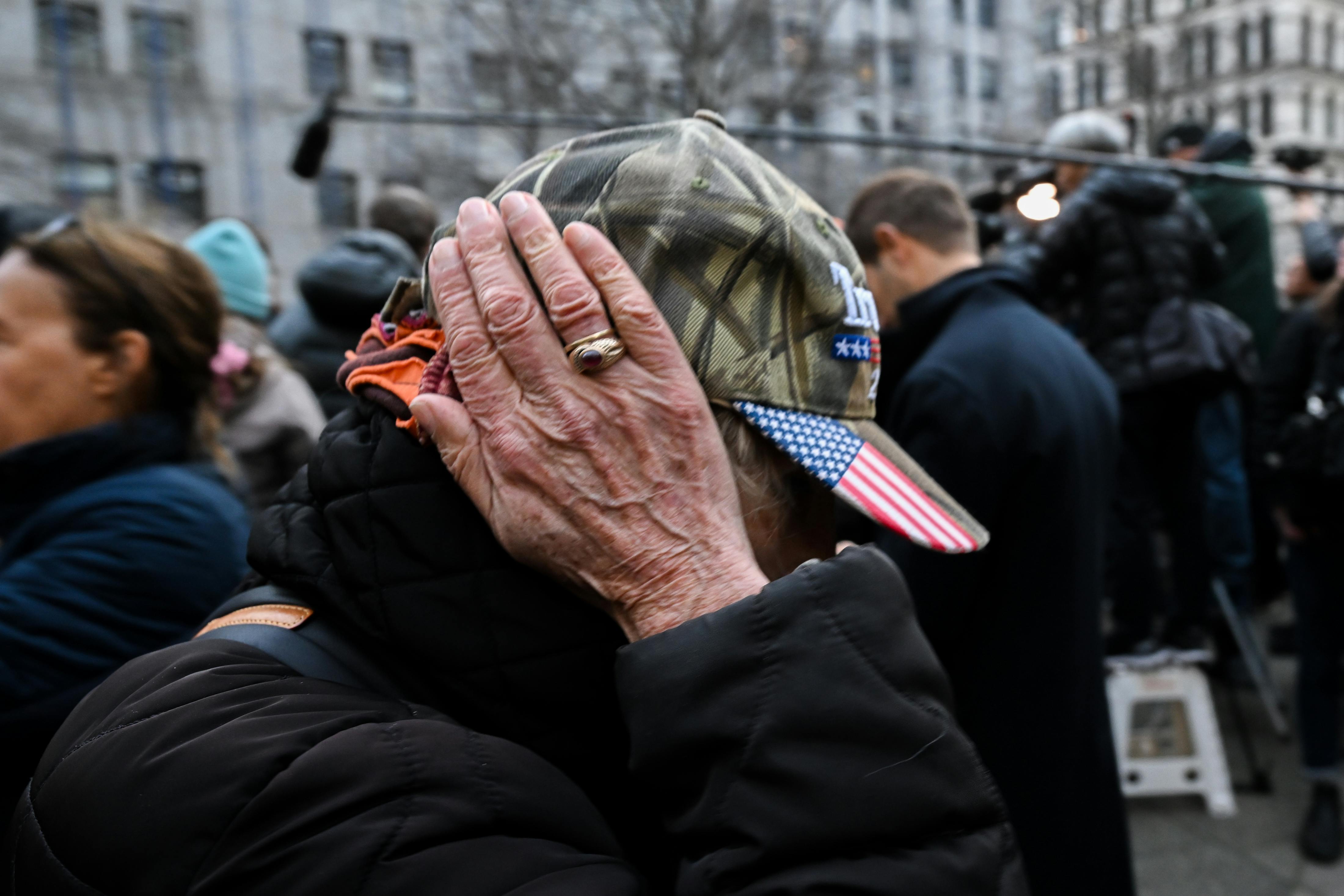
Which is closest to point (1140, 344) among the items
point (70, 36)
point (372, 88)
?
point (70, 36)

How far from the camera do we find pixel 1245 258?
223 inches

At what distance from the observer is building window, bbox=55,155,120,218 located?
54.8 ft

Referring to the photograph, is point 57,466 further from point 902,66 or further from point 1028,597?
point 902,66

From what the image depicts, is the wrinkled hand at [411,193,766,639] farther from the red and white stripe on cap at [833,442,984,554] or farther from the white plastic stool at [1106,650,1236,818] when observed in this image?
the white plastic stool at [1106,650,1236,818]

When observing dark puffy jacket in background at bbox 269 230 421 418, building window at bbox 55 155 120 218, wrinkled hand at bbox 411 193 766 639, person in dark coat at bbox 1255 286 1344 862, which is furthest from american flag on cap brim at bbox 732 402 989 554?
building window at bbox 55 155 120 218

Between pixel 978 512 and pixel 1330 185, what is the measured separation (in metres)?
1.58

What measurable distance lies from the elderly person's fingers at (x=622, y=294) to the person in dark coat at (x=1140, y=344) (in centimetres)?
394

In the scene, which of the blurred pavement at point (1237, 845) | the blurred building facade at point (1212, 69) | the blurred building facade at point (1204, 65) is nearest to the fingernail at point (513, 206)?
the blurred building facade at point (1212, 69)

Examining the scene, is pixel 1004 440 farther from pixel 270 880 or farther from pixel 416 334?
pixel 270 880

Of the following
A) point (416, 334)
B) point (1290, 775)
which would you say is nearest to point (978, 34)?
point (1290, 775)

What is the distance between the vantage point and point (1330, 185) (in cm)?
285

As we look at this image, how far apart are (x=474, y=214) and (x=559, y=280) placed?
130 mm

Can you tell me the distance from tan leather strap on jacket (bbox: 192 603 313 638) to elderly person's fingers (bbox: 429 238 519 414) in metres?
0.29

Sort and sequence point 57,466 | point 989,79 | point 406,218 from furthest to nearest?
1. point 989,79
2. point 406,218
3. point 57,466
